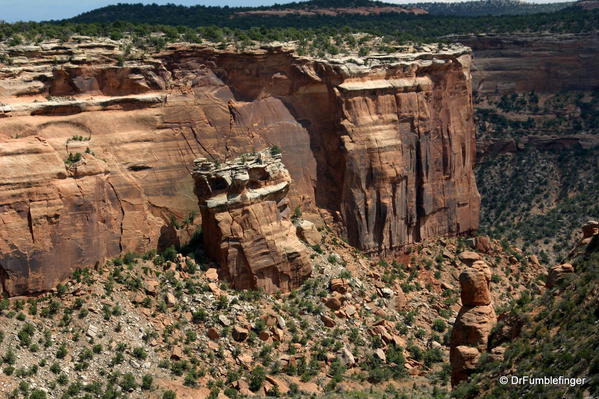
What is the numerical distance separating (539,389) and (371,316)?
27.2 metres

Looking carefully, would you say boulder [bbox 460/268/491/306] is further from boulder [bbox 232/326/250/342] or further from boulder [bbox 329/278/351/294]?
boulder [bbox 329/278/351/294]

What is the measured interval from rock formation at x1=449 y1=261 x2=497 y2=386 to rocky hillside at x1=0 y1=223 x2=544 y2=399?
7468 mm

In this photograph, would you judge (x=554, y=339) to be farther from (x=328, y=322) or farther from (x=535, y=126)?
(x=535, y=126)

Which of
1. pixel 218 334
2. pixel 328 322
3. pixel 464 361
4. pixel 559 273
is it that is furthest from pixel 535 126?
pixel 464 361

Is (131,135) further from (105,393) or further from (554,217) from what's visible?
(554,217)

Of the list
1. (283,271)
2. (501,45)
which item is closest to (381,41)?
(283,271)

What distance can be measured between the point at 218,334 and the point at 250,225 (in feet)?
21.6

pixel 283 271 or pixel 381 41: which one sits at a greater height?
pixel 381 41

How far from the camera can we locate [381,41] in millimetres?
74250

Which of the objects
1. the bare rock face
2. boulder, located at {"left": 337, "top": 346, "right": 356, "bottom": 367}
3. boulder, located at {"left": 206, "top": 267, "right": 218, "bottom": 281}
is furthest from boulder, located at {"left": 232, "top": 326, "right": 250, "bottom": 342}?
boulder, located at {"left": 337, "top": 346, "right": 356, "bottom": 367}

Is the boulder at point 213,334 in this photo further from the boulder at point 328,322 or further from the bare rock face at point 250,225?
the boulder at point 328,322

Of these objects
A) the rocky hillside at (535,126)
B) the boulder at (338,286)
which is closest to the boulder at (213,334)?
the boulder at (338,286)

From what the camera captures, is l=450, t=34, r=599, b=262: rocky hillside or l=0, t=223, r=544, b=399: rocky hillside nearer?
l=0, t=223, r=544, b=399: rocky hillside

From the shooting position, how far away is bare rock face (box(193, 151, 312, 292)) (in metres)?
57.9
